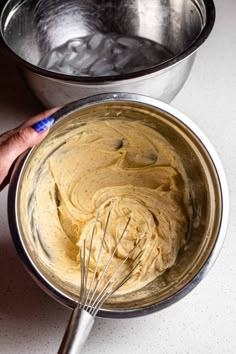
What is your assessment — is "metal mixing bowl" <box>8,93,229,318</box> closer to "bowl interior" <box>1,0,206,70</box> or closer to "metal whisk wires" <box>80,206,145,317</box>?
"metal whisk wires" <box>80,206,145,317</box>

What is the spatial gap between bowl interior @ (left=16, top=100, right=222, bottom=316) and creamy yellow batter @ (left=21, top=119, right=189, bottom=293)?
0.06ft

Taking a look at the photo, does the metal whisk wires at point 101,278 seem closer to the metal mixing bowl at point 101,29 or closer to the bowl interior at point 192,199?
the bowl interior at point 192,199

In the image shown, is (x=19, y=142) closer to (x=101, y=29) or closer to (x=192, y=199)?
(x=192, y=199)

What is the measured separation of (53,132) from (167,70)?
9.9 inches

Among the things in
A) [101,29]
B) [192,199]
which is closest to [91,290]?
[192,199]

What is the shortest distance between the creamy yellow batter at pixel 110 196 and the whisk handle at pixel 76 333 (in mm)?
137

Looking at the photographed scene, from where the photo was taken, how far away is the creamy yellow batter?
0.84 meters

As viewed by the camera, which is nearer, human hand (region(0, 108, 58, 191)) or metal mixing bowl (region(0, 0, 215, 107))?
human hand (region(0, 108, 58, 191))

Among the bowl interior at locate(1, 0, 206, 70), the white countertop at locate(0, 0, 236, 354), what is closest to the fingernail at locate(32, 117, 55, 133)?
the white countertop at locate(0, 0, 236, 354)

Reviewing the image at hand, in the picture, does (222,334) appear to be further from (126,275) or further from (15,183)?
(15,183)

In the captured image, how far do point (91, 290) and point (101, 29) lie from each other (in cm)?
73

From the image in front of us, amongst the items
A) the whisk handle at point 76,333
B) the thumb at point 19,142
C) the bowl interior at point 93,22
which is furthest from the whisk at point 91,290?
the bowl interior at point 93,22

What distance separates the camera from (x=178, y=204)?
897 millimetres

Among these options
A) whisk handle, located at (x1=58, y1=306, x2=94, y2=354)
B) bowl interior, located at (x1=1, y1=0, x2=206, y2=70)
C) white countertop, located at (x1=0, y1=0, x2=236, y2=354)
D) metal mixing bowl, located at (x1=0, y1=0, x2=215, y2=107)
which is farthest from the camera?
bowl interior, located at (x1=1, y1=0, x2=206, y2=70)
